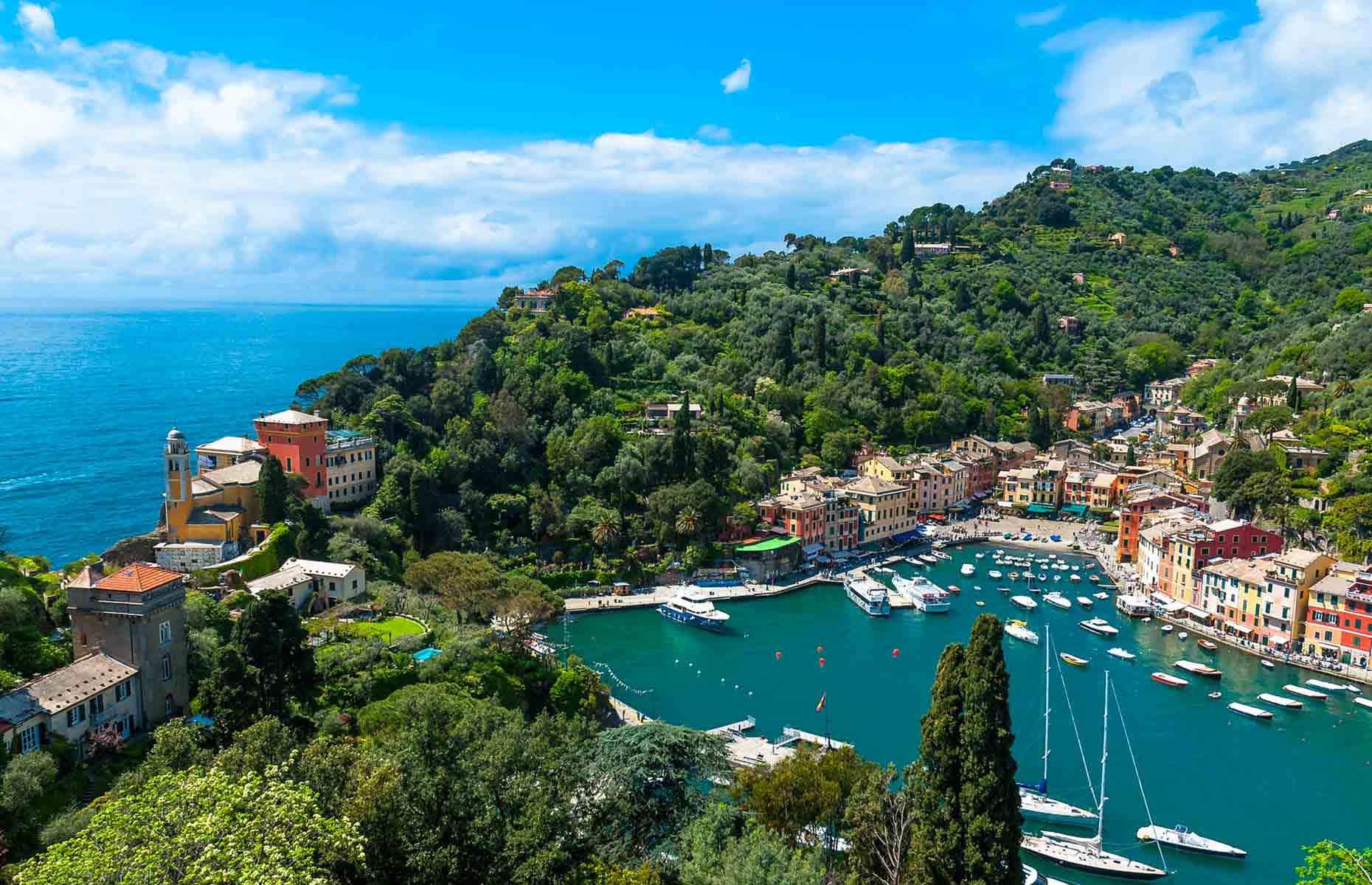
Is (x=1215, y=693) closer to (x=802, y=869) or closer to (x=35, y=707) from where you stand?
(x=802, y=869)

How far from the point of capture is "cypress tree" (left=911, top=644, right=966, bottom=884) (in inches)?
650

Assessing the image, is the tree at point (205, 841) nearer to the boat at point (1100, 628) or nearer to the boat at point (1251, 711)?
the boat at point (1251, 711)

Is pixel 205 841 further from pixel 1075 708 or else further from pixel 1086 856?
pixel 1075 708

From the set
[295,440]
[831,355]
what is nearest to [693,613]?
[295,440]

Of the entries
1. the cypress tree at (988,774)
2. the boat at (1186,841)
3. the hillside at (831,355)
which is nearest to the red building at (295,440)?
the hillside at (831,355)

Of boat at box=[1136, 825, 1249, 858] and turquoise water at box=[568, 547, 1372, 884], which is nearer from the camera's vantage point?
boat at box=[1136, 825, 1249, 858]

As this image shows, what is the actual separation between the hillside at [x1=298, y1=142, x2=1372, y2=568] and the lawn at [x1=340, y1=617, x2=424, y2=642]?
Result: 10386 millimetres

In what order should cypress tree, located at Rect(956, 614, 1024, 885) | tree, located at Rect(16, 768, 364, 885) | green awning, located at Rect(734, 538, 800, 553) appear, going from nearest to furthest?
tree, located at Rect(16, 768, 364, 885)
cypress tree, located at Rect(956, 614, 1024, 885)
green awning, located at Rect(734, 538, 800, 553)

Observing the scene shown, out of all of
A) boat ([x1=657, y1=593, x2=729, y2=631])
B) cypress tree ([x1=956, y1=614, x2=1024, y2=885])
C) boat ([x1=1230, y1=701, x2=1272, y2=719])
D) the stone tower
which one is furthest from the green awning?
cypress tree ([x1=956, y1=614, x2=1024, y2=885])

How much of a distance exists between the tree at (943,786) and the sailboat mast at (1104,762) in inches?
411

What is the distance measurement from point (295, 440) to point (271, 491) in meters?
6.26

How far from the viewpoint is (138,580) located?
21.8 meters

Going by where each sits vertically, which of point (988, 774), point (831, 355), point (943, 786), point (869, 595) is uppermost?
point (831, 355)

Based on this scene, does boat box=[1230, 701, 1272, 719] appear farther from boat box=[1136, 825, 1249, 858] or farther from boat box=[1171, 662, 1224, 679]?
boat box=[1136, 825, 1249, 858]
